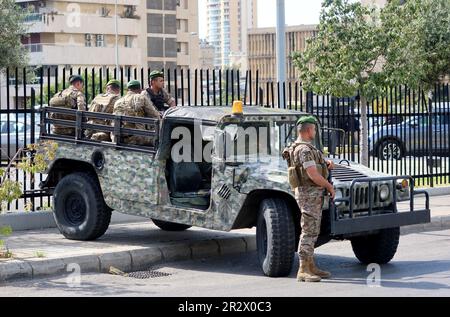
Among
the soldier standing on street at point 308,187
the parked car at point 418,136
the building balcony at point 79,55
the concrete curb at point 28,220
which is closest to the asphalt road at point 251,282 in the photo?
the soldier standing on street at point 308,187

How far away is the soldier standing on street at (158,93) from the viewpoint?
1340 cm

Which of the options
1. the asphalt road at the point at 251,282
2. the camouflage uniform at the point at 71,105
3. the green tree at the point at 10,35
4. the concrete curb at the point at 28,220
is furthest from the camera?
the green tree at the point at 10,35

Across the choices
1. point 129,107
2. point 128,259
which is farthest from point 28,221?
point 128,259

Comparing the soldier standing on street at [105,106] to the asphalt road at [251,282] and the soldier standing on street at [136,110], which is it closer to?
the soldier standing on street at [136,110]

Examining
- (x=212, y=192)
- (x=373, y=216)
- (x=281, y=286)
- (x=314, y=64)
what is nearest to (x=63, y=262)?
(x=212, y=192)

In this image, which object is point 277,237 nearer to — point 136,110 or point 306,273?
point 306,273

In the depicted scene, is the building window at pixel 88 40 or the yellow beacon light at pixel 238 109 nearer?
the yellow beacon light at pixel 238 109

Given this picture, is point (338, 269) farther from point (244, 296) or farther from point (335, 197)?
point (244, 296)

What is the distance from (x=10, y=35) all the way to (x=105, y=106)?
1691 cm

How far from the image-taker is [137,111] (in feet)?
42.9

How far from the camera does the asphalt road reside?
1045cm

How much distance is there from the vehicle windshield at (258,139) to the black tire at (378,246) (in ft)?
4.34

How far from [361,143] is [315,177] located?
8.75 m
